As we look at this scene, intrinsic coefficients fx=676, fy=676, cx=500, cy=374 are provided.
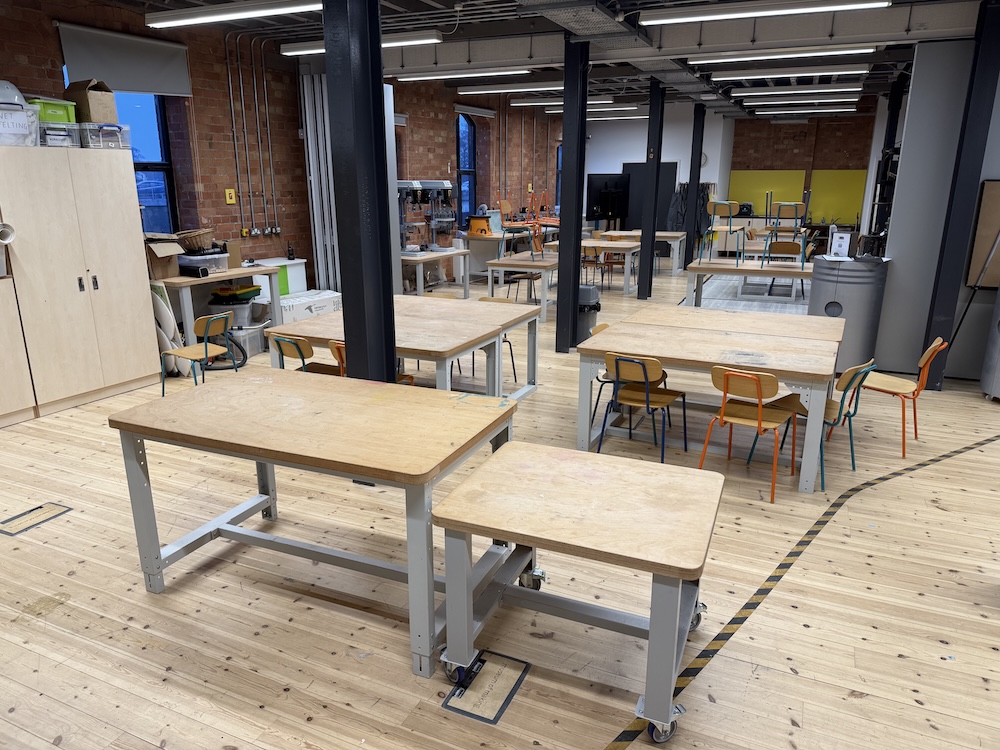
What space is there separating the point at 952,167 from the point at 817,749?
5.77m

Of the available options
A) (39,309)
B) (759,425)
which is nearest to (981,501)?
(759,425)

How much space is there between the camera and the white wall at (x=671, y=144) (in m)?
15.4

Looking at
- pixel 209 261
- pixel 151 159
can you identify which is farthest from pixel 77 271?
pixel 151 159

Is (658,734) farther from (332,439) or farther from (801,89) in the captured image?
(801,89)

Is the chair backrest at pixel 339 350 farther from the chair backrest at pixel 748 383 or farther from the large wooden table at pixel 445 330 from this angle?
the chair backrest at pixel 748 383

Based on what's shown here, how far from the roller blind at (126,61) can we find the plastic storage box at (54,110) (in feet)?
3.29

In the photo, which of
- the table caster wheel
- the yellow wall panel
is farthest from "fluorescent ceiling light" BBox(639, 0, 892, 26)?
the yellow wall panel

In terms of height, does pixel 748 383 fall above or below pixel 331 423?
below

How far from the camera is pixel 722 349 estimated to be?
14.3 ft

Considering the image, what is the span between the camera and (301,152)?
341 inches

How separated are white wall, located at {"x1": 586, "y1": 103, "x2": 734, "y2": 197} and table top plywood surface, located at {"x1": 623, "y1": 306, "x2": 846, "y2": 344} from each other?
405 inches

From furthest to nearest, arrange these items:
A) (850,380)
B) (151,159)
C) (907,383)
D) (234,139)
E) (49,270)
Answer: (234,139), (151,159), (49,270), (907,383), (850,380)

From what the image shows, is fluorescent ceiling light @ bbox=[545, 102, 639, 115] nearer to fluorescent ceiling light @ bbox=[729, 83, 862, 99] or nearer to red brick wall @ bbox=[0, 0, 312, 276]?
fluorescent ceiling light @ bbox=[729, 83, 862, 99]

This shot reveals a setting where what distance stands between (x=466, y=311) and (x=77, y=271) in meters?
3.08
